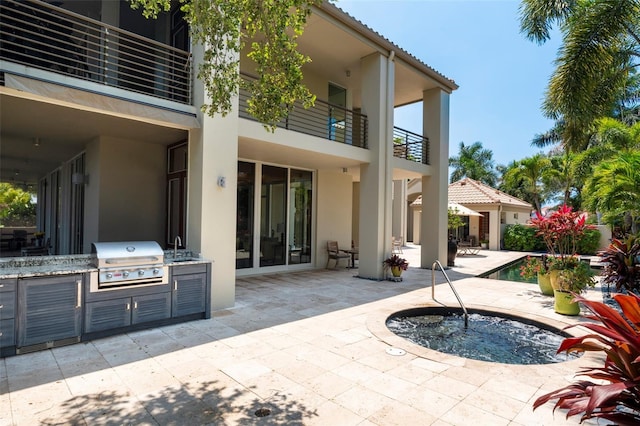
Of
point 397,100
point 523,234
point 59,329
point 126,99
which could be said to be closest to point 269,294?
point 59,329

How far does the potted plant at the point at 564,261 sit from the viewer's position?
7039 millimetres

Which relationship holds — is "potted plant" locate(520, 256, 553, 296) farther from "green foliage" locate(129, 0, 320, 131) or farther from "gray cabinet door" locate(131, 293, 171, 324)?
"gray cabinet door" locate(131, 293, 171, 324)

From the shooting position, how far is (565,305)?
689cm

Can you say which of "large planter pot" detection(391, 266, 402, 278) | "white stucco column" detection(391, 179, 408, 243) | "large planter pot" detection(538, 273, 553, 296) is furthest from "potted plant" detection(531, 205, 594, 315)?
"white stucco column" detection(391, 179, 408, 243)

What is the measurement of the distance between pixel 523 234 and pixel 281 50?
22.3 metres

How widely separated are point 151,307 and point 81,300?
100 cm

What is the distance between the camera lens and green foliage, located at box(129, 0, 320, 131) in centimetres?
408

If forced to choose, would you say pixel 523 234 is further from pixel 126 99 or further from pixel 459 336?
pixel 126 99

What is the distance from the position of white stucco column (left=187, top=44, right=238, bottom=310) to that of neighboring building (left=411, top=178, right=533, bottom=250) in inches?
719

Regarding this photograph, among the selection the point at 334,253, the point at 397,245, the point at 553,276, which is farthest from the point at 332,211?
the point at 397,245

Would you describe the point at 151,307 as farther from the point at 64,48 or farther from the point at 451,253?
the point at 451,253

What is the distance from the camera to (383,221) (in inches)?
421

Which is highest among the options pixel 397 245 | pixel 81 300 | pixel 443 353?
pixel 81 300

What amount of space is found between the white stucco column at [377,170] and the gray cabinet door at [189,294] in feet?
18.7
